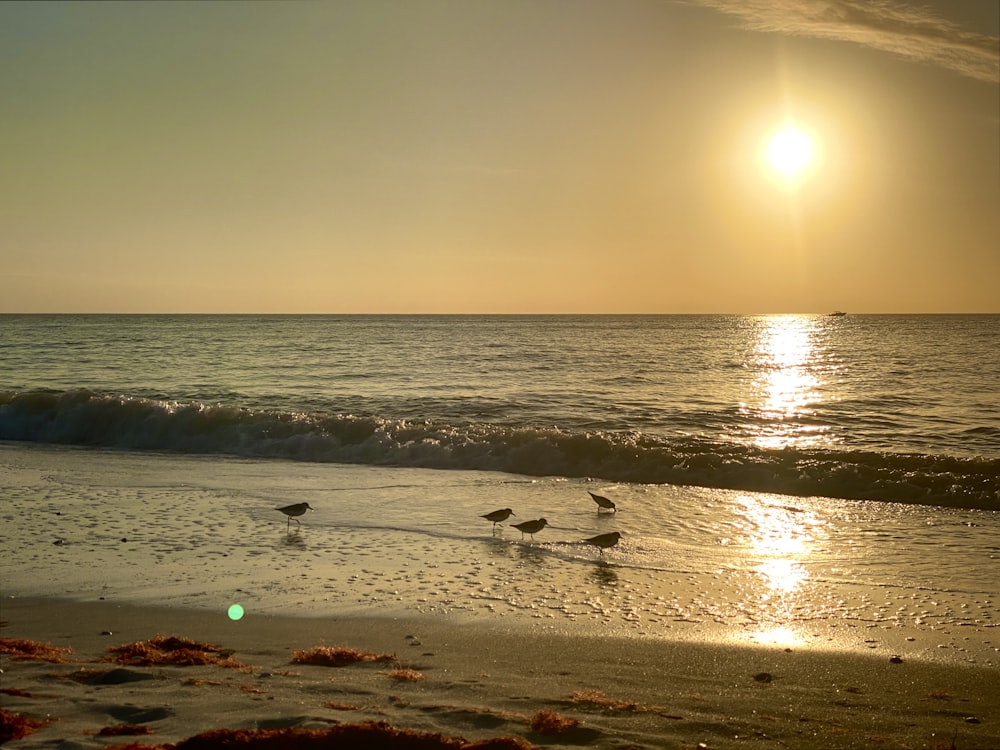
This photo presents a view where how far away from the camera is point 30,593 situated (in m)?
8.84

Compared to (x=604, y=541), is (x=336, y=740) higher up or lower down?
higher up

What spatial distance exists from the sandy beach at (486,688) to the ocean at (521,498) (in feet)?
2.75

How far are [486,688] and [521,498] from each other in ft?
30.3

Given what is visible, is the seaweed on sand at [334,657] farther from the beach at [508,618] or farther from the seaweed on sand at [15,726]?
the seaweed on sand at [15,726]

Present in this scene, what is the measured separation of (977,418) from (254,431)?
22051mm

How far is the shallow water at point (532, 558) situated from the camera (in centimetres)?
859

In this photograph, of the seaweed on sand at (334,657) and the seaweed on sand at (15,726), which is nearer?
the seaweed on sand at (15,726)

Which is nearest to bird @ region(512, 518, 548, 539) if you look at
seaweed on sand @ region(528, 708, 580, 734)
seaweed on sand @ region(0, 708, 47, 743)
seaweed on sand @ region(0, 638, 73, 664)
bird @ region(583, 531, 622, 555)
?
bird @ region(583, 531, 622, 555)

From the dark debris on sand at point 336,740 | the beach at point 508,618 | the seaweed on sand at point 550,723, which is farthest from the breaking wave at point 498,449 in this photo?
the dark debris on sand at point 336,740

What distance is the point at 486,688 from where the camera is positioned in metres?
6.37

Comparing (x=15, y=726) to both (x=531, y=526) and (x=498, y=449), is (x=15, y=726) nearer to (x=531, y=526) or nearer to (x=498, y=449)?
(x=531, y=526)

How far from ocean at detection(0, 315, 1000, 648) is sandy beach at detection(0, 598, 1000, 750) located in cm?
84

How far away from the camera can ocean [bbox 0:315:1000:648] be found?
30.6 ft

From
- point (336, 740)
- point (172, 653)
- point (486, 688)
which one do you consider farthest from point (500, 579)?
point (336, 740)
